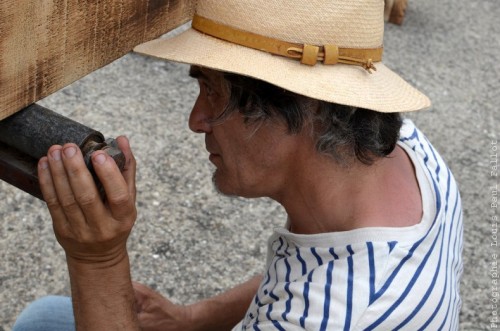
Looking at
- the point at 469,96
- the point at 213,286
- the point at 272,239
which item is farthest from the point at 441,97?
the point at 272,239

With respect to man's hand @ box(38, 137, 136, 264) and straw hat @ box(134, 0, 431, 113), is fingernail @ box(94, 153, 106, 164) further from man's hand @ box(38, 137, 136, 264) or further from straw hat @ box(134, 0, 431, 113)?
straw hat @ box(134, 0, 431, 113)

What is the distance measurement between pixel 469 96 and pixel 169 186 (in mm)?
2217

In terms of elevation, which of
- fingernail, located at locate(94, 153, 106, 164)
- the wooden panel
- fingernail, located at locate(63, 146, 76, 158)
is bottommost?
fingernail, located at locate(94, 153, 106, 164)

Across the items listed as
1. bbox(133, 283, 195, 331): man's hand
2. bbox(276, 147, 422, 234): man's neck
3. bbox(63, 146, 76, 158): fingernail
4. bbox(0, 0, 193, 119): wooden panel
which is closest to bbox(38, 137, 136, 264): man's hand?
bbox(63, 146, 76, 158): fingernail

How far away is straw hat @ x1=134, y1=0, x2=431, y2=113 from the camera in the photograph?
4.55 feet

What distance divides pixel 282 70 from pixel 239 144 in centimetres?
24

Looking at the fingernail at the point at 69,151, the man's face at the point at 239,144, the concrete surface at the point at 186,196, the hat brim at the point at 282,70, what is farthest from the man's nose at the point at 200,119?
the concrete surface at the point at 186,196

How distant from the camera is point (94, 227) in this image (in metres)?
1.30

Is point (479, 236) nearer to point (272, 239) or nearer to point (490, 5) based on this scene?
point (272, 239)

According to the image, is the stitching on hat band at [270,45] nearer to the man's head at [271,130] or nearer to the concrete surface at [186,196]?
the man's head at [271,130]

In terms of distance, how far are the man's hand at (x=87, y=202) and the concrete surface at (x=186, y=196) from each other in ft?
5.10

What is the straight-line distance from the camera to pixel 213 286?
3037 mm

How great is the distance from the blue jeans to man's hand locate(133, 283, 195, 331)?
180mm

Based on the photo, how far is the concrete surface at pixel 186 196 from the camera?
302 cm
